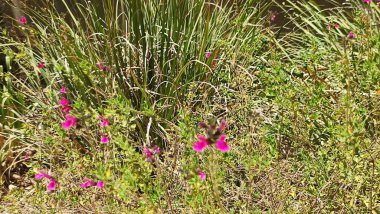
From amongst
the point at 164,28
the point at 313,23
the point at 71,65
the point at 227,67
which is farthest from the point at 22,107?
the point at 313,23

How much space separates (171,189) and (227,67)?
1238mm

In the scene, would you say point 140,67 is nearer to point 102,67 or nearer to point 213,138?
point 102,67

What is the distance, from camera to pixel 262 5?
16.4ft

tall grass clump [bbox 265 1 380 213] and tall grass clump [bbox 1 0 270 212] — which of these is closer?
tall grass clump [bbox 265 1 380 213]

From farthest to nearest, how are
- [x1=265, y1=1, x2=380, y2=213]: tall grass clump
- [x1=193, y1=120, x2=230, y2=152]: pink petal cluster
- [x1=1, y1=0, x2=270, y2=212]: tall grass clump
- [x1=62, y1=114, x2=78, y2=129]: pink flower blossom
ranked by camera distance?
[x1=1, y1=0, x2=270, y2=212]: tall grass clump < [x1=62, y1=114, x2=78, y2=129]: pink flower blossom < [x1=265, y1=1, x2=380, y2=213]: tall grass clump < [x1=193, y1=120, x2=230, y2=152]: pink petal cluster

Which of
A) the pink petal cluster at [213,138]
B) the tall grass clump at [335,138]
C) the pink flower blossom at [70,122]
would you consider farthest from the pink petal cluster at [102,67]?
the pink petal cluster at [213,138]

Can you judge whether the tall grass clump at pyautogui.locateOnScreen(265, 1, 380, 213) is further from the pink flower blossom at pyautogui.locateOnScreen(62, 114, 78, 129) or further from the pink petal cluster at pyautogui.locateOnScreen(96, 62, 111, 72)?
the pink petal cluster at pyautogui.locateOnScreen(96, 62, 111, 72)

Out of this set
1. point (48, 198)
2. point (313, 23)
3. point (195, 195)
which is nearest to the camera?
point (195, 195)

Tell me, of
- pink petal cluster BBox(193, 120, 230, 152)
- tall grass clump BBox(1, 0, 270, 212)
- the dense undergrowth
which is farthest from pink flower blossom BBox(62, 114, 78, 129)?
pink petal cluster BBox(193, 120, 230, 152)

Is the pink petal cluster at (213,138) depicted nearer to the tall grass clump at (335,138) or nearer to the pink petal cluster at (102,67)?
the tall grass clump at (335,138)

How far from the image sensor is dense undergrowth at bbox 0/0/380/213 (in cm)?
270

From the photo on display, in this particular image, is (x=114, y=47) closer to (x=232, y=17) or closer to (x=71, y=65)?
(x=71, y=65)

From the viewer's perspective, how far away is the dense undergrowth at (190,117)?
8.87 ft

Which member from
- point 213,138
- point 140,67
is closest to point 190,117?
point 140,67
